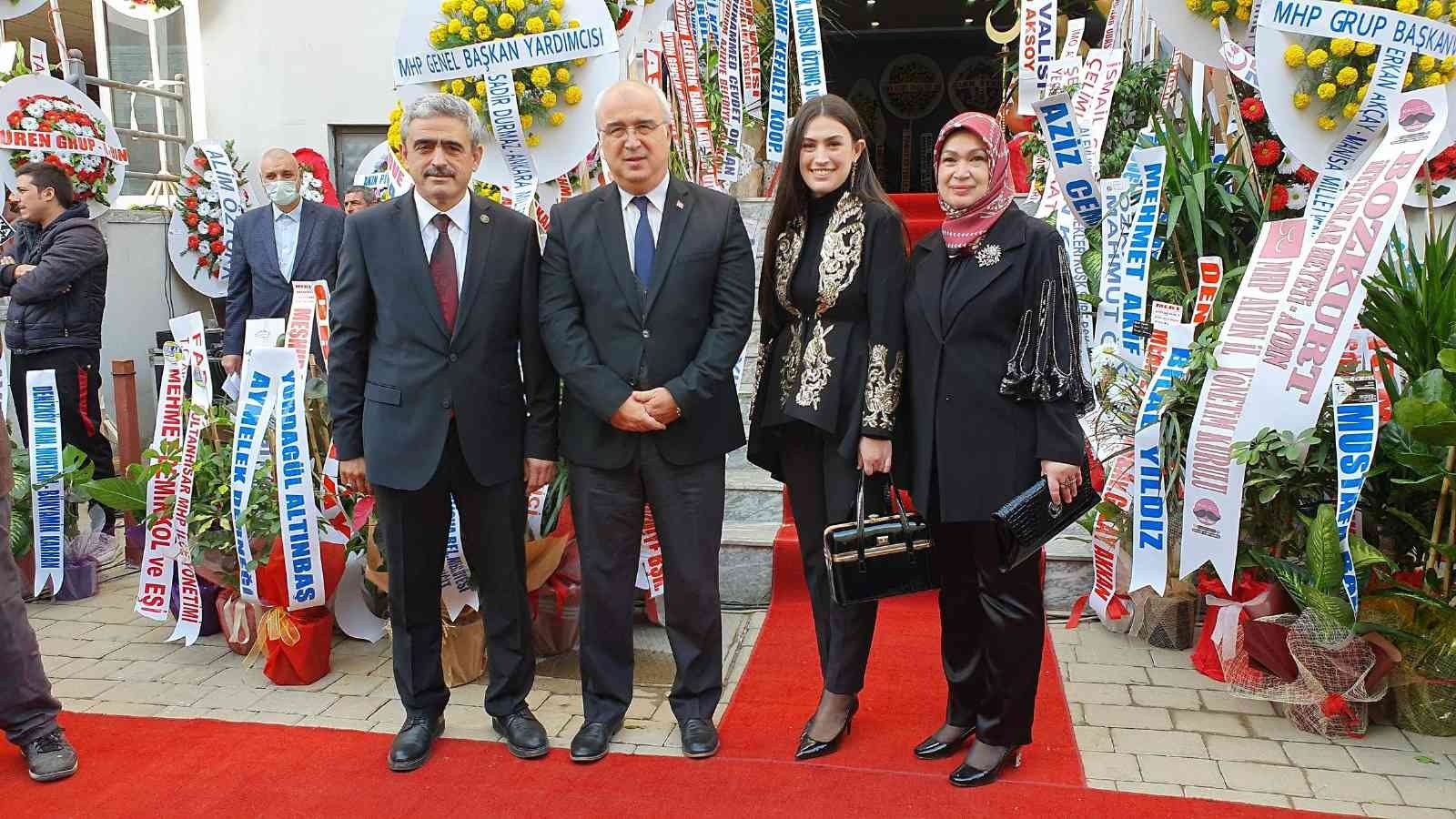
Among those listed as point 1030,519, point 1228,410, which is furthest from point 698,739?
Result: point 1228,410

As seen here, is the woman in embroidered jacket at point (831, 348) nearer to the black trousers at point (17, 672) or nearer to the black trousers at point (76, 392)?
the black trousers at point (17, 672)

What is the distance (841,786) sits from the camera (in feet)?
8.53

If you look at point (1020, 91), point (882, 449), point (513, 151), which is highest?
point (1020, 91)

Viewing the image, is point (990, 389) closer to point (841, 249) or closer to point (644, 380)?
point (841, 249)

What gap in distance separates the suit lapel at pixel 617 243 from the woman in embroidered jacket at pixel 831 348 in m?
0.33

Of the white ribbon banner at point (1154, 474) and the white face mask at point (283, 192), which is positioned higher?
the white face mask at point (283, 192)

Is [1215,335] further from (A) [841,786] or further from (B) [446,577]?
(B) [446,577]

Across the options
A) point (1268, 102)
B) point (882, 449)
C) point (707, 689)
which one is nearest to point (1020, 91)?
point (1268, 102)

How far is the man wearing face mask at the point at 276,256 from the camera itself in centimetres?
489

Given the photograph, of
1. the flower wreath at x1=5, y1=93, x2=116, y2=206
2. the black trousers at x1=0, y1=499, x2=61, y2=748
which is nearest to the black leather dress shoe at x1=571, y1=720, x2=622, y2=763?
the black trousers at x1=0, y1=499, x2=61, y2=748

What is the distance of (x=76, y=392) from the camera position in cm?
472

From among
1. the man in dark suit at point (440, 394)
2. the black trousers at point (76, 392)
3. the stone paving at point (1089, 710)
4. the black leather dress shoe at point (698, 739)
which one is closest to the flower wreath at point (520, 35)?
the man in dark suit at point (440, 394)

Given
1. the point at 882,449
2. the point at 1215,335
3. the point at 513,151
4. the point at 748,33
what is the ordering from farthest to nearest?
the point at 748,33 < the point at 513,151 < the point at 1215,335 < the point at 882,449

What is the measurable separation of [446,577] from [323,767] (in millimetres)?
705
